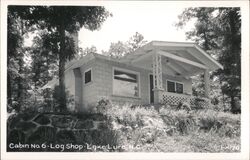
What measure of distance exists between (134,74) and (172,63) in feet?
8.31

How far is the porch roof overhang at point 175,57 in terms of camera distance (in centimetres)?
1221

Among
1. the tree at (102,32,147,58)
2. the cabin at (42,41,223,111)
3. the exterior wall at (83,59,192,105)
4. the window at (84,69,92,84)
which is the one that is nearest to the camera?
the cabin at (42,41,223,111)

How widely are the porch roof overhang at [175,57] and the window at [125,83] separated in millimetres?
597

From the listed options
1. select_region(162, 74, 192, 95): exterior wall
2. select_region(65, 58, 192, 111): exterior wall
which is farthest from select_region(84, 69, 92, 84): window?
select_region(162, 74, 192, 95): exterior wall

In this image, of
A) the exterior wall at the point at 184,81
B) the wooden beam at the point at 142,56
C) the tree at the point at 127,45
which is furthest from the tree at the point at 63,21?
Result: the tree at the point at 127,45

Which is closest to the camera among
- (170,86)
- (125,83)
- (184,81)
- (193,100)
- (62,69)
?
(62,69)

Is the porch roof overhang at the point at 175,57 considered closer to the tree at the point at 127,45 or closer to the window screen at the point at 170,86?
the window screen at the point at 170,86

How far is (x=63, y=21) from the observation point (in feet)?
33.6

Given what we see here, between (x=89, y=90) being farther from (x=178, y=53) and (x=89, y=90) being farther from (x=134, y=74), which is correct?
(x=178, y=53)

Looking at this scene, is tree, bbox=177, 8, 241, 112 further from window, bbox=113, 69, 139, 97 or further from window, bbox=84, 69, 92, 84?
window, bbox=84, 69, 92, 84

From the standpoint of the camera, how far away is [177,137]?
8.00m

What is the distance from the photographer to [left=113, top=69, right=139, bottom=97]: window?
43.6 feet

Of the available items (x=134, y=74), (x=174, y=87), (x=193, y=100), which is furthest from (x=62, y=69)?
(x=174, y=87)

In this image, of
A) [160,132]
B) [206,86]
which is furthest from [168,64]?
[160,132]
